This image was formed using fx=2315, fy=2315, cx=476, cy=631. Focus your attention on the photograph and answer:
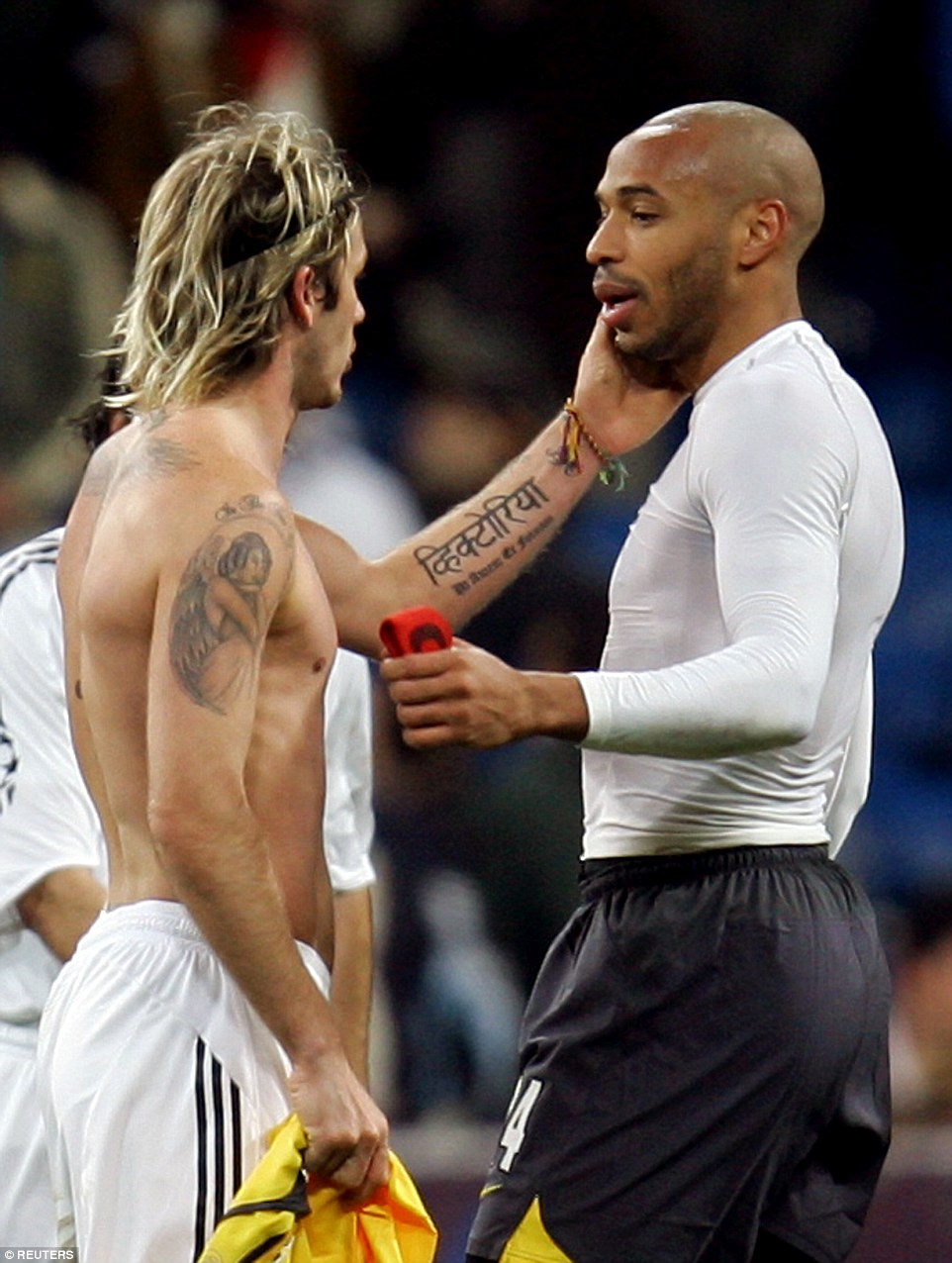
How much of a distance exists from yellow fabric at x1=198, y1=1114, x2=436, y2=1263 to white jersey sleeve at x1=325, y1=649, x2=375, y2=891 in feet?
3.42

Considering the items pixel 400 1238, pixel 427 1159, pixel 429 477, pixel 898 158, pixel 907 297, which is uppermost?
pixel 898 158

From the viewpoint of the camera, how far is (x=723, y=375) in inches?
127

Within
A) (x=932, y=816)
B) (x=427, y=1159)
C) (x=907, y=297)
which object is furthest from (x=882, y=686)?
(x=427, y=1159)

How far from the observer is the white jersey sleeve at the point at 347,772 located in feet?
13.2

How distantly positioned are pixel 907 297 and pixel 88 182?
2733mm

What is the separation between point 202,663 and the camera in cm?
290

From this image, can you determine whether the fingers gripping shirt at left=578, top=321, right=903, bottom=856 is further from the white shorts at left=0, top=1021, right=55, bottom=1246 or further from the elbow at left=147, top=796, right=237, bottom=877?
the white shorts at left=0, top=1021, right=55, bottom=1246

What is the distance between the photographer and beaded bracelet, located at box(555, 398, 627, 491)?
3.83 m

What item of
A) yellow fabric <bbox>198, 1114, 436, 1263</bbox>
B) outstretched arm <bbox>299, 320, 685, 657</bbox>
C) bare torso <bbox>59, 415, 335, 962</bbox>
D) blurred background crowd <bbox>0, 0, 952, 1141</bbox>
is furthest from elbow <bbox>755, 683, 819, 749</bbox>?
blurred background crowd <bbox>0, 0, 952, 1141</bbox>

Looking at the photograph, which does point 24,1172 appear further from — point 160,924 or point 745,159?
point 745,159

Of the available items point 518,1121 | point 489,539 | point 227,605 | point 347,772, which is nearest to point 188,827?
point 227,605

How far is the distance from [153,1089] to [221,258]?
44.4 inches

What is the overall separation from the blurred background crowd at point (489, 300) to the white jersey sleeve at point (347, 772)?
2041 mm

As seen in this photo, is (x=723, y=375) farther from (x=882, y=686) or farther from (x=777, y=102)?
(x=777, y=102)
